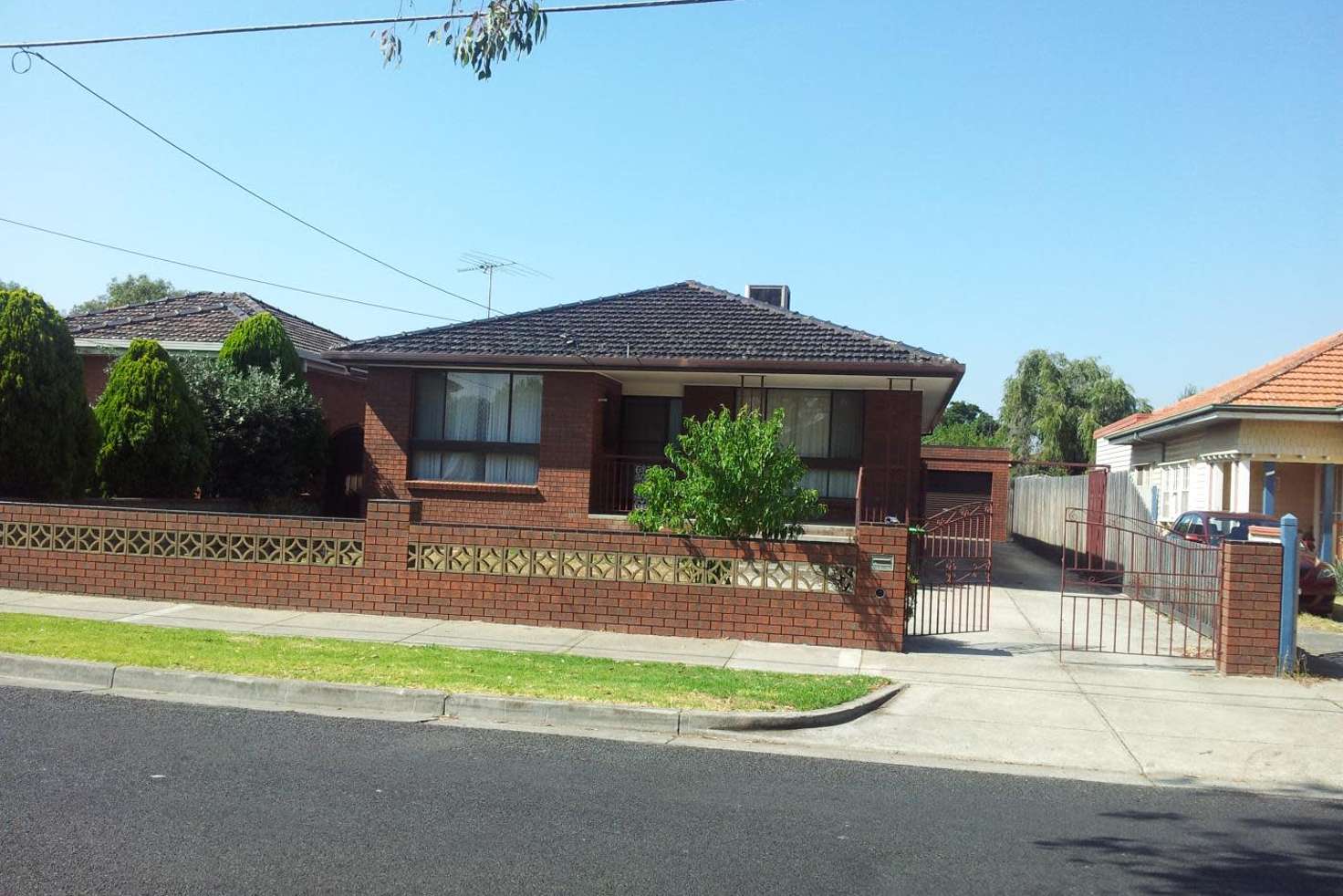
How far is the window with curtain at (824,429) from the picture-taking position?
1955cm

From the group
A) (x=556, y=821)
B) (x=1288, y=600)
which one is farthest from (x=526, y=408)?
(x=556, y=821)

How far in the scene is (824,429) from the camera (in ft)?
64.8

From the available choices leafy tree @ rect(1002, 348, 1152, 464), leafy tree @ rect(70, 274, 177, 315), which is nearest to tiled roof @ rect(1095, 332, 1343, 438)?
leafy tree @ rect(1002, 348, 1152, 464)

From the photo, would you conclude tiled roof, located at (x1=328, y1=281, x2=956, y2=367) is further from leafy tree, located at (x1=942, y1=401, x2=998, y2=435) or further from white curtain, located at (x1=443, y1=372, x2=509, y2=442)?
leafy tree, located at (x1=942, y1=401, x2=998, y2=435)

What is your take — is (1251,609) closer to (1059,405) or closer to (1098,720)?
(1098,720)

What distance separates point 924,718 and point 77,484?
1297 centimetres

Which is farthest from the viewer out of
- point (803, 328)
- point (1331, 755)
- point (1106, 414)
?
point (1106, 414)

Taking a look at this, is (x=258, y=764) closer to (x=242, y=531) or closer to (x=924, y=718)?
(x=924, y=718)

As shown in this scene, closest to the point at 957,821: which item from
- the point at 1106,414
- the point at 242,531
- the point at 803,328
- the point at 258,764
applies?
the point at 258,764

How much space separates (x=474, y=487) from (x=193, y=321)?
11.2 metres

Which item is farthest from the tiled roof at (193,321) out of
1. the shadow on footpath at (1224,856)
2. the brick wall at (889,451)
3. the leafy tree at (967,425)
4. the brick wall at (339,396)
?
the leafy tree at (967,425)

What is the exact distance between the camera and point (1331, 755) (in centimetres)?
870

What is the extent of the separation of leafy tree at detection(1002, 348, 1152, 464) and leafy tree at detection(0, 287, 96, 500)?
39.5 m

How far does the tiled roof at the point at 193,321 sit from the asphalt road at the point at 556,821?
18341 millimetres
